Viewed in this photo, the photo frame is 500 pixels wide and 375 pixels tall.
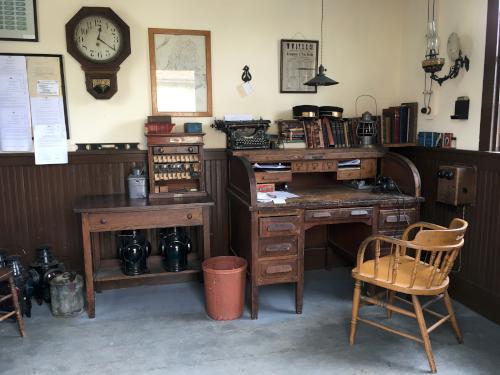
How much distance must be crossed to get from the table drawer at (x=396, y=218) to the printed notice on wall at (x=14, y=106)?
8.82 feet

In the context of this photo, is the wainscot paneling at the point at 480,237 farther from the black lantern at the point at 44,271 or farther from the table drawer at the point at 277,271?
the black lantern at the point at 44,271

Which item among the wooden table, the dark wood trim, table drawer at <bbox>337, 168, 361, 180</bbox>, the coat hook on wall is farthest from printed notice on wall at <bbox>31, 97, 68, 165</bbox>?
the dark wood trim

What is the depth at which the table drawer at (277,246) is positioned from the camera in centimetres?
303

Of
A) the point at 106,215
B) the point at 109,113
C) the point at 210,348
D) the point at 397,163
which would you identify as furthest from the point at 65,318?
the point at 397,163

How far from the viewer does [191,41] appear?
142 inches

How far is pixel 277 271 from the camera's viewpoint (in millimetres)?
3076

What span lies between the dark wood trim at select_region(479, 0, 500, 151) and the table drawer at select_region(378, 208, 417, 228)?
25.7 inches

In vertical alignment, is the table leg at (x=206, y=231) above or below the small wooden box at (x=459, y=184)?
below

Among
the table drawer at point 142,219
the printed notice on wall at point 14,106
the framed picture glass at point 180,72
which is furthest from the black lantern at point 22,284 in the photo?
the framed picture glass at point 180,72

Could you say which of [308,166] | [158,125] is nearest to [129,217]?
[158,125]

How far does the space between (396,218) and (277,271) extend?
927 mm

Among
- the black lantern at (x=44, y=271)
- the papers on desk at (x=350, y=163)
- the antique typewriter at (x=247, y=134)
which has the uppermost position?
the antique typewriter at (x=247, y=134)

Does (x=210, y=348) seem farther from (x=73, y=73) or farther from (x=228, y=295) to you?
(x=73, y=73)

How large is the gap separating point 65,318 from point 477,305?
288cm
